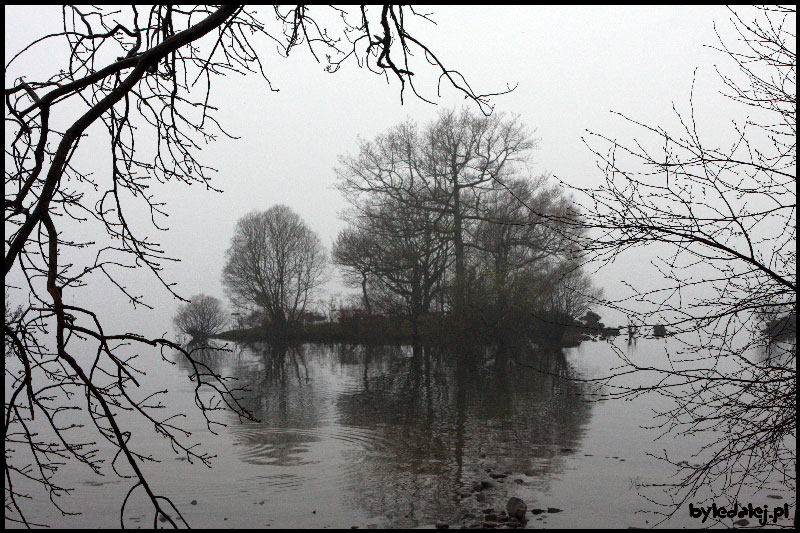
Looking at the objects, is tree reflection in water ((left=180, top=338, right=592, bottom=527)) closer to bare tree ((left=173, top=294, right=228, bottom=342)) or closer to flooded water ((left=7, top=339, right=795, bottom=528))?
flooded water ((left=7, top=339, right=795, bottom=528))

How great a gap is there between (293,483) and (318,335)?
33522mm

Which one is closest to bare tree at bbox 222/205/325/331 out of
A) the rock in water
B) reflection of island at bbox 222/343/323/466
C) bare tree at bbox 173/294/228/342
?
bare tree at bbox 173/294/228/342

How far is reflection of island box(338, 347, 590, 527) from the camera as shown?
29.6 ft

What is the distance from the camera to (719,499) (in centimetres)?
879


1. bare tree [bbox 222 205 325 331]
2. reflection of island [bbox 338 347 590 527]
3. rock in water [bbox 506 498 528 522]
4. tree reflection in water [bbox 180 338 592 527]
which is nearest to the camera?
rock in water [bbox 506 498 528 522]

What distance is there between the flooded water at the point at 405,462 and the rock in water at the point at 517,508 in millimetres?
174

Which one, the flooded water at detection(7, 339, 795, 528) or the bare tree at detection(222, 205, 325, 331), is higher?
the bare tree at detection(222, 205, 325, 331)

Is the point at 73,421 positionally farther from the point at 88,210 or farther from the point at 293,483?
the point at 88,210

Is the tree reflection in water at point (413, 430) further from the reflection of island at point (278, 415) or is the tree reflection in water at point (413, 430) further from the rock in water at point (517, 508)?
the rock in water at point (517, 508)

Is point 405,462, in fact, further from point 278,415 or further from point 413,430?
point 278,415

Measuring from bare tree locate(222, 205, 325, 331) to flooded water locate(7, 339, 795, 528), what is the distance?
25801 millimetres

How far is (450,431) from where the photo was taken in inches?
521

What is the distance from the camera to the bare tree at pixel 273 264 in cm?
4591

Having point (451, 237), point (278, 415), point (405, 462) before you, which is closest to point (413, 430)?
point (405, 462)
